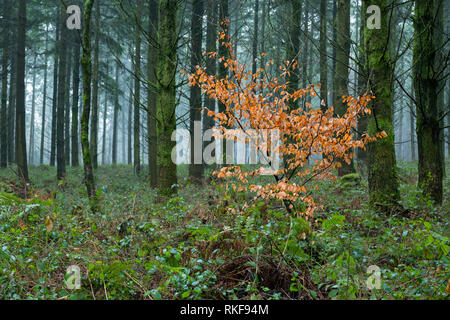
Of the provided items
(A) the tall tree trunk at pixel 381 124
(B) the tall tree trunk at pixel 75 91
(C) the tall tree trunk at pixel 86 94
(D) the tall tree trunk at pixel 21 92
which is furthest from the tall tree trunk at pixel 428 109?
(B) the tall tree trunk at pixel 75 91

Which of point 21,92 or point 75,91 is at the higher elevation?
point 75,91

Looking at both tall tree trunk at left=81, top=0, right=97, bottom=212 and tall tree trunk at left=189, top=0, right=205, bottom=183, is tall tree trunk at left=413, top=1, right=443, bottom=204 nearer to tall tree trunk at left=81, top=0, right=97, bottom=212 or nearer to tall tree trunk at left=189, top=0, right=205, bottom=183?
tall tree trunk at left=189, top=0, right=205, bottom=183

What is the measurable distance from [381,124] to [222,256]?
4.13 metres

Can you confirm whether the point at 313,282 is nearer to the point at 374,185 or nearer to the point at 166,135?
the point at 374,185

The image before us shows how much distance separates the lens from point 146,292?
3.49 metres

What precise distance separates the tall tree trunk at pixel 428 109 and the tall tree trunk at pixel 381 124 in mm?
1111

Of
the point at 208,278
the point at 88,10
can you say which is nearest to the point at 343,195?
the point at 208,278

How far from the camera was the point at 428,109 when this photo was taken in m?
7.14

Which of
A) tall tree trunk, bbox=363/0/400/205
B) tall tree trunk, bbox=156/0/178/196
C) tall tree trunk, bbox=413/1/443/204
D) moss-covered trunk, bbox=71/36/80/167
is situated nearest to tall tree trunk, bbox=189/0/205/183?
tall tree trunk, bbox=156/0/178/196

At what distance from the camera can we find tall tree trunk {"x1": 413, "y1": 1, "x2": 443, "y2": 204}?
7.16 m

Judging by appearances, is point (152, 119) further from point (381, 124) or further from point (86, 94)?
point (381, 124)

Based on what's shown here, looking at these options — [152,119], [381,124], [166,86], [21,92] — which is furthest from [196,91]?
[381,124]

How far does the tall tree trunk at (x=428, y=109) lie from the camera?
7.16 m
